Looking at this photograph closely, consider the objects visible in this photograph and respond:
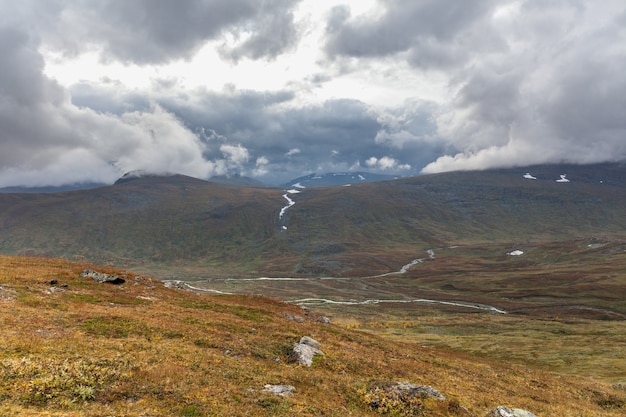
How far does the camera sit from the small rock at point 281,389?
22.8 metres

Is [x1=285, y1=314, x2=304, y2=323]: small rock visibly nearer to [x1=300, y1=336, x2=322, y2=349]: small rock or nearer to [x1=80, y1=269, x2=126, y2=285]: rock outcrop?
[x1=300, y1=336, x2=322, y2=349]: small rock

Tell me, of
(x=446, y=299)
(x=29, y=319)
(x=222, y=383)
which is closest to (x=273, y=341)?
(x=222, y=383)

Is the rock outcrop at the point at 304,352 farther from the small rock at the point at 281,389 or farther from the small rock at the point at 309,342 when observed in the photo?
the small rock at the point at 281,389

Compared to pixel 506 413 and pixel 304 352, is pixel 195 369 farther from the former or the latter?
pixel 506 413

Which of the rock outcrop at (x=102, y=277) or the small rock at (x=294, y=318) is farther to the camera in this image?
the small rock at (x=294, y=318)

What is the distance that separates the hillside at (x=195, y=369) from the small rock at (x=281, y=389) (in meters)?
0.53

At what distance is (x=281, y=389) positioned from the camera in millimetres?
23438

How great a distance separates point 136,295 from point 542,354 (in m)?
72.4

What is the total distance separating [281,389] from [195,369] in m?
5.42

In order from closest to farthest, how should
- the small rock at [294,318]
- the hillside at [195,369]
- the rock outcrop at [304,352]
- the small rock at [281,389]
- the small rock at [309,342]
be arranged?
the hillside at [195,369] → the small rock at [281,389] → the rock outcrop at [304,352] → the small rock at [309,342] → the small rock at [294,318]

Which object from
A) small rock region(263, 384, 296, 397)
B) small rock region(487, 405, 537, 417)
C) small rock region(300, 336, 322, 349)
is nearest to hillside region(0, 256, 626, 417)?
small rock region(263, 384, 296, 397)

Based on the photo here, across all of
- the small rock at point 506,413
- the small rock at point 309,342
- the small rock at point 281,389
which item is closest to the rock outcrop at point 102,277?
the small rock at point 309,342

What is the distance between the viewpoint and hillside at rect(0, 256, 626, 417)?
18438mm

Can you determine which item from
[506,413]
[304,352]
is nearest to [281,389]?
[304,352]
